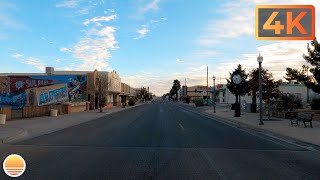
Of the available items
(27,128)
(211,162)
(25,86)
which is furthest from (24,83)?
(211,162)

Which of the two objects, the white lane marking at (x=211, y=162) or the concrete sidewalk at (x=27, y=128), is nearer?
the white lane marking at (x=211, y=162)

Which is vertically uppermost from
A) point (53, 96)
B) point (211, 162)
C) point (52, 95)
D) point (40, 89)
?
point (40, 89)

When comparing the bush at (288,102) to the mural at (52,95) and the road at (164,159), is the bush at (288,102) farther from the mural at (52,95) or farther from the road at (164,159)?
the mural at (52,95)

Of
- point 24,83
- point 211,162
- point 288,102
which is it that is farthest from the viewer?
point 24,83

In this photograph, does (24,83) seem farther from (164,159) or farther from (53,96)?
(164,159)

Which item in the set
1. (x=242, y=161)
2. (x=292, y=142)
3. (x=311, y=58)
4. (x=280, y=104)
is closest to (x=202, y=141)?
(x=292, y=142)

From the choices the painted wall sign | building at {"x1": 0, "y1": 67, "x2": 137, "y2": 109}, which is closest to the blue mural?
building at {"x1": 0, "y1": 67, "x2": 137, "y2": 109}

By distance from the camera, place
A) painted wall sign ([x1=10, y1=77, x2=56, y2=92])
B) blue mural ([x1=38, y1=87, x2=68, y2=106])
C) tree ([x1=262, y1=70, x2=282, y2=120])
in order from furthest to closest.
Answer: painted wall sign ([x1=10, y1=77, x2=56, y2=92]) → blue mural ([x1=38, y1=87, x2=68, y2=106]) → tree ([x1=262, y1=70, x2=282, y2=120])

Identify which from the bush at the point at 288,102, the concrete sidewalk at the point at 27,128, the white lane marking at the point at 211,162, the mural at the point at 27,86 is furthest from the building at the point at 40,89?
the white lane marking at the point at 211,162

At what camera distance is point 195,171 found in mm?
9016

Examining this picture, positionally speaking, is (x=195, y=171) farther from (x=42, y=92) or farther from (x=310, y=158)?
(x=42, y=92)

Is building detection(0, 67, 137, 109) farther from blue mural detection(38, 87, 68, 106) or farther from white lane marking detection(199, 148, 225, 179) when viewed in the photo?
white lane marking detection(199, 148, 225, 179)

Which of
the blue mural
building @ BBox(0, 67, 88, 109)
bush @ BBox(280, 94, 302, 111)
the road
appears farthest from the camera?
building @ BBox(0, 67, 88, 109)

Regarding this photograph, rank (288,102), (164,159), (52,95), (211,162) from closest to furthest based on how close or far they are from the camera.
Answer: (211,162)
(164,159)
(288,102)
(52,95)
